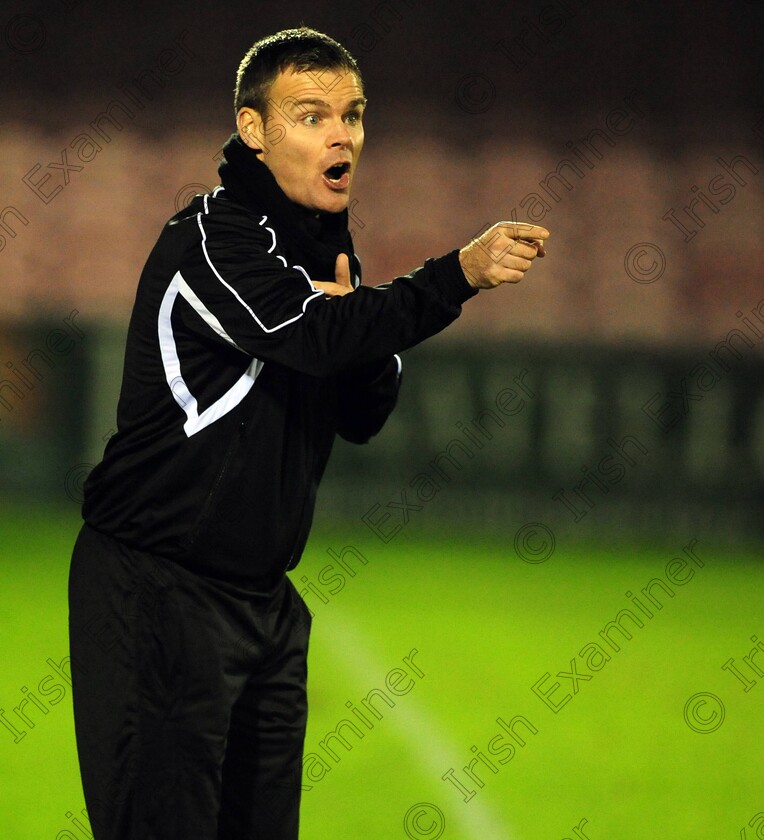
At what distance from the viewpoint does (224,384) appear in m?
2.05

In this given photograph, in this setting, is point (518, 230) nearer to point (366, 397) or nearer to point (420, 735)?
point (366, 397)

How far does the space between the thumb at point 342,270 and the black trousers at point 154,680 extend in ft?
1.91

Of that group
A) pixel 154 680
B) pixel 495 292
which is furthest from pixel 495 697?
pixel 495 292

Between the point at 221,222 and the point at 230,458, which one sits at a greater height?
the point at 221,222

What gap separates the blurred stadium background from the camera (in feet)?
22.8

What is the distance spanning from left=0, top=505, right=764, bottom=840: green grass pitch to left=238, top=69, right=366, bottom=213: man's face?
1.64 m

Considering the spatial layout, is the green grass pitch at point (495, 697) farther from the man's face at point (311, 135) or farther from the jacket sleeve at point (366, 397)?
the man's face at point (311, 135)

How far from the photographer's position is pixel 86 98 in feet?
26.9

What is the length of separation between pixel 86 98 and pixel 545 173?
10.2ft

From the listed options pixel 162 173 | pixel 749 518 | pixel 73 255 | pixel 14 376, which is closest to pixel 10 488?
pixel 14 376

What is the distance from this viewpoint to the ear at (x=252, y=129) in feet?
7.18

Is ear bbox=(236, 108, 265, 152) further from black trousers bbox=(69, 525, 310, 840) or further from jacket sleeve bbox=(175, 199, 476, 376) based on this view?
black trousers bbox=(69, 525, 310, 840)

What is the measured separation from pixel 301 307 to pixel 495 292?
6009 millimetres

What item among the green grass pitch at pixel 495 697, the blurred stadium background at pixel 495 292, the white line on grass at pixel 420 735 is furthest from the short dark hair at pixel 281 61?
the blurred stadium background at pixel 495 292
